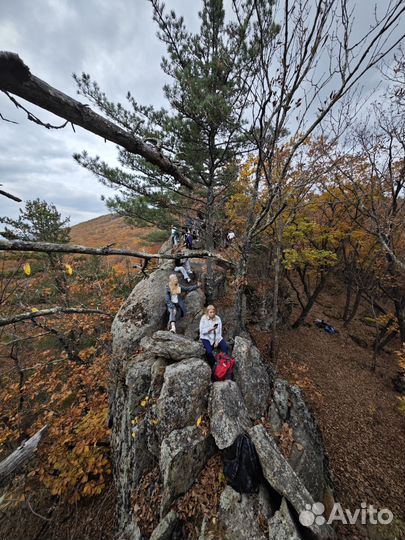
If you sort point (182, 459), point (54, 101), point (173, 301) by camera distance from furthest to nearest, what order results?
point (173, 301) → point (182, 459) → point (54, 101)

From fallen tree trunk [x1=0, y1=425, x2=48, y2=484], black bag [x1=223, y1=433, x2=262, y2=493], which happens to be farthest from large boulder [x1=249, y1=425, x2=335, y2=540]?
fallen tree trunk [x1=0, y1=425, x2=48, y2=484]

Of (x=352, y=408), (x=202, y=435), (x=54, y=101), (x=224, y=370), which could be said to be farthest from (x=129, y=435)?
(x=352, y=408)

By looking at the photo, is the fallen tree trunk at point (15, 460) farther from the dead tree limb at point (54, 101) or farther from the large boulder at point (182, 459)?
the dead tree limb at point (54, 101)

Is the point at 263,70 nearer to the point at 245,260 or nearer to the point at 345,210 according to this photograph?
the point at 245,260

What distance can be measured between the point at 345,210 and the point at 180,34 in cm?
912

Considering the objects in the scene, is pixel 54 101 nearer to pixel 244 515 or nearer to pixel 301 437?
pixel 244 515

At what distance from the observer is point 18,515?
5043mm

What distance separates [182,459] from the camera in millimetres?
3520

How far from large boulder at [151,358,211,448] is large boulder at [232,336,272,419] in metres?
0.88

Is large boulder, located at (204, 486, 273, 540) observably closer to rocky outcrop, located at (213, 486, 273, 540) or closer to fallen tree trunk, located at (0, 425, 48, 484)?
rocky outcrop, located at (213, 486, 273, 540)

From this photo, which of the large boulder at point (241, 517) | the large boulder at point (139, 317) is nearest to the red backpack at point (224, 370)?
the large boulder at point (241, 517)

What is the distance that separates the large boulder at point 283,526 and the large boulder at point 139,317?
14.5 ft

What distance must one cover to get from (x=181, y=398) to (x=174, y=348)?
107 cm

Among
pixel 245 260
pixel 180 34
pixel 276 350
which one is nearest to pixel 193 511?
pixel 245 260
